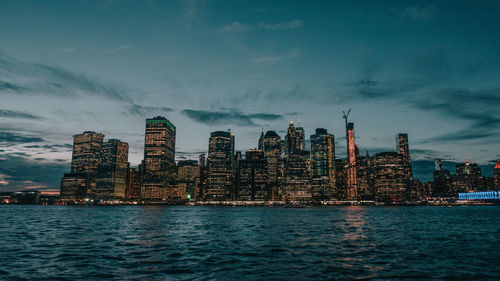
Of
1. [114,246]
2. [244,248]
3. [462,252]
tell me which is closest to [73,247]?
[114,246]

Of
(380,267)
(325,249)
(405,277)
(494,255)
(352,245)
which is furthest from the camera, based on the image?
(352,245)

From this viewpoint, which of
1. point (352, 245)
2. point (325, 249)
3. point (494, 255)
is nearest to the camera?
point (494, 255)

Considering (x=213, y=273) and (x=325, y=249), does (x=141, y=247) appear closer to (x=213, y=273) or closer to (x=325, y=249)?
(x=213, y=273)

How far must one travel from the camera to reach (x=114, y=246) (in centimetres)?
4188

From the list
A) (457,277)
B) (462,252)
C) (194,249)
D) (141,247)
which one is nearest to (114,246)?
(141,247)

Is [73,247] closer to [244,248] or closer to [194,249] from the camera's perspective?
[194,249]

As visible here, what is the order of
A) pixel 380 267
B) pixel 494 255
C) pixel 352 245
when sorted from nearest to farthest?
pixel 380 267
pixel 494 255
pixel 352 245

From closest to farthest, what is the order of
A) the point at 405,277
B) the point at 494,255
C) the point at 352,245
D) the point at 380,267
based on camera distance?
the point at 405,277 → the point at 380,267 → the point at 494,255 → the point at 352,245

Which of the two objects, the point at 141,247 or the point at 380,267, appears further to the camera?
the point at 141,247

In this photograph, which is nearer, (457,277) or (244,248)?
(457,277)

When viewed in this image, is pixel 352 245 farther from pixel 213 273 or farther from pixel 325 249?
pixel 213 273

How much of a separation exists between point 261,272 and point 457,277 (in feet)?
50.3

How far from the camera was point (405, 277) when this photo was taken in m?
25.7

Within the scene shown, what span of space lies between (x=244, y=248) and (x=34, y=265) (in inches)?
867
